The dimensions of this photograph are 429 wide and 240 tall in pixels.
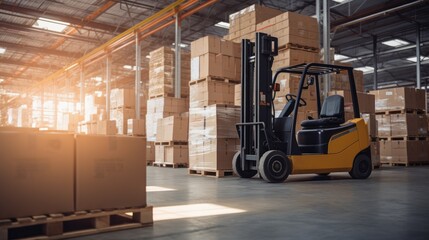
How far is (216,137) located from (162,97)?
185 inches

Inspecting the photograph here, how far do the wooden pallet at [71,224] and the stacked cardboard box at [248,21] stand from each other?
6749 mm

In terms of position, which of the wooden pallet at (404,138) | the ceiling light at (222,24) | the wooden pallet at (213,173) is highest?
the ceiling light at (222,24)

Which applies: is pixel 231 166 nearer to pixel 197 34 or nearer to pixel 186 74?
pixel 186 74

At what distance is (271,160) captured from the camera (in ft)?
20.6

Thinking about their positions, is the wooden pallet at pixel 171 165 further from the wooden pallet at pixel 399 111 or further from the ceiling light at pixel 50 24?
the ceiling light at pixel 50 24

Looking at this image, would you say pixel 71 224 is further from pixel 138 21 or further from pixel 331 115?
pixel 138 21

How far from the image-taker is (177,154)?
11.2 m

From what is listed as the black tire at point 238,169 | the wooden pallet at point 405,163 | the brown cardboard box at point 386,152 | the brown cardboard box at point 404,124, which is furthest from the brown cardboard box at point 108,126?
the brown cardboard box at point 404,124

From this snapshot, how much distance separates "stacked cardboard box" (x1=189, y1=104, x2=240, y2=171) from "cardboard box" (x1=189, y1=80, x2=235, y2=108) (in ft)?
3.14

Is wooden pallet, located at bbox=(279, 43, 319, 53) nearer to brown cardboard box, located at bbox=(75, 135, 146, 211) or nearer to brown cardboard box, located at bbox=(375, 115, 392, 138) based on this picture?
brown cardboard box, located at bbox=(375, 115, 392, 138)

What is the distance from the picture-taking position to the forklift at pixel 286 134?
646 cm

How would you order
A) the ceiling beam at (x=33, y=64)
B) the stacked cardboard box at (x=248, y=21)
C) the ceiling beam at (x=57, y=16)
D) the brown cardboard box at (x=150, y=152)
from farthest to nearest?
the ceiling beam at (x=33, y=64) < the ceiling beam at (x=57, y=16) < the brown cardboard box at (x=150, y=152) < the stacked cardboard box at (x=248, y=21)

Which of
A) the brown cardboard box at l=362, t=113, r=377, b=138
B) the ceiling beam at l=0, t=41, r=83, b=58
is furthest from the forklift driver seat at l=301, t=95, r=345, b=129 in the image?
the ceiling beam at l=0, t=41, r=83, b=58

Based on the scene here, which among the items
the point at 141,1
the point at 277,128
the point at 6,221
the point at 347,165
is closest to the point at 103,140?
the point at 6,221
